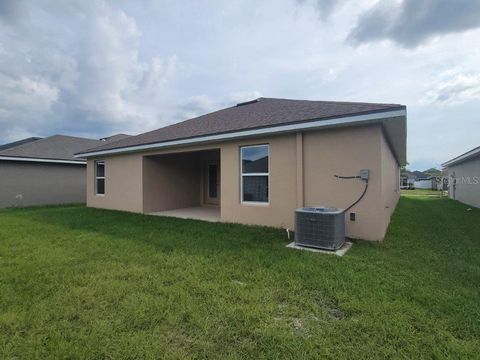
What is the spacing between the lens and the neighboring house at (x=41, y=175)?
1262cm

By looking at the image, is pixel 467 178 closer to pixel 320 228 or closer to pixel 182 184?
pixel 320 228

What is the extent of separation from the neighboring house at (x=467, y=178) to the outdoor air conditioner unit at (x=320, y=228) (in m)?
10.7

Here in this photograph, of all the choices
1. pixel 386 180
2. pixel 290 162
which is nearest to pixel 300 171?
pixel 290 162

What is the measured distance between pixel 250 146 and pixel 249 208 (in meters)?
1.72

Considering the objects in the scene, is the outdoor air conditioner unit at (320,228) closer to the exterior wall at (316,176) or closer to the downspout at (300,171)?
the exterior wall at (316,176)

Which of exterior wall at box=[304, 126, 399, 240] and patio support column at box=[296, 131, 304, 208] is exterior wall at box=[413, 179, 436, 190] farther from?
patio support column at box=[296, 131, 304, 208]

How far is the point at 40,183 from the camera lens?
13.6 metres

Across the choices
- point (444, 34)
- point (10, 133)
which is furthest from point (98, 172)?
point (10, 133)

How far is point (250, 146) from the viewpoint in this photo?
22.3ft

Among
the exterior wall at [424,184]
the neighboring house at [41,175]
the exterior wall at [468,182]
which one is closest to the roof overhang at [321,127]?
the exterior wall at [468,182]

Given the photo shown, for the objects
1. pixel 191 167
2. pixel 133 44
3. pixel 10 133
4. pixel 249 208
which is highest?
pixel 133 44

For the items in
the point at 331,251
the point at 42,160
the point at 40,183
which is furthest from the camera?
the point at 40,183

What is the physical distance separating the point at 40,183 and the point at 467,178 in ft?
79.5

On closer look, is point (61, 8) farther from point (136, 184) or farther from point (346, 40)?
point (346, 40)
